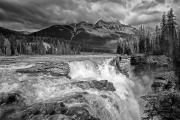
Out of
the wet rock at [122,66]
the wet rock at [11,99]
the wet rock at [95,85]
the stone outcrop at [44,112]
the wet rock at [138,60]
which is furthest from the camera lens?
the wet rock at [122,66]

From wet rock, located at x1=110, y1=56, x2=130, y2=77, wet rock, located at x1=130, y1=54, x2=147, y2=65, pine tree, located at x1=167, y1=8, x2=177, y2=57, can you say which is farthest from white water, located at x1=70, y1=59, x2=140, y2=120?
pine tree, located at x1=167, y1=8, x2=177, y2=57

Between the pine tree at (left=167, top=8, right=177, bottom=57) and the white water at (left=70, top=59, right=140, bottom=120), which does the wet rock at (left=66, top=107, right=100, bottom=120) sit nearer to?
the white water at (left=70, top=59, right=140, bottom=120)

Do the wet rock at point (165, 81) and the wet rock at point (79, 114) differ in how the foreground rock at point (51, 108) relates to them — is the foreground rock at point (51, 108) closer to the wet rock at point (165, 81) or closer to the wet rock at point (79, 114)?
the wet rock at point (79, 114)

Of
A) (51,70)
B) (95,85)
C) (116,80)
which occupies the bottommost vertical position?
(116,80)

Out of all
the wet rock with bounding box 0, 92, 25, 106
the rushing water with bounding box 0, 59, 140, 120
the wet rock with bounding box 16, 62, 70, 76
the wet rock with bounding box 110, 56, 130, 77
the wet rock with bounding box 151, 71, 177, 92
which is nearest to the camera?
the wet rock with bounding box 0, 92, 25, 106

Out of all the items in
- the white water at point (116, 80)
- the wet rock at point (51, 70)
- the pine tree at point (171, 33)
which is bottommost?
the white water at point (116, 80)

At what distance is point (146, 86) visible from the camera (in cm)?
4241

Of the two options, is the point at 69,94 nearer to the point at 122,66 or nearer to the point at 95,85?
the point at 95,85

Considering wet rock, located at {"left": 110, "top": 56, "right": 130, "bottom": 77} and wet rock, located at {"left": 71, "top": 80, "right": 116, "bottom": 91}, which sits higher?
wet rock, located at {"left": 110, "top": 56, "right": 130, "bottom": 77}

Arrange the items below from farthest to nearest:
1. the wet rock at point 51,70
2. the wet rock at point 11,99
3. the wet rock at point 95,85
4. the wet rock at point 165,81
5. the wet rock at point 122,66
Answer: the wet rock at point 122,66, the wet rock at point 165,81, the wet rock at point 51,70, the wet rock at point 95,85, the wet rock at point 11,99

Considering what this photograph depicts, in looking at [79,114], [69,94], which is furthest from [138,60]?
[79,114]

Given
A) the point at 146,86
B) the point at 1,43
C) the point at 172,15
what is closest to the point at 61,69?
the point at 146,86

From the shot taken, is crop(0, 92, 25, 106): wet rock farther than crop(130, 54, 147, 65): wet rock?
No

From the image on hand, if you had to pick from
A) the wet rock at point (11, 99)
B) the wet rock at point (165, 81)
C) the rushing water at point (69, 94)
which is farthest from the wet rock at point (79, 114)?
the wet rock at point (165, 81)
